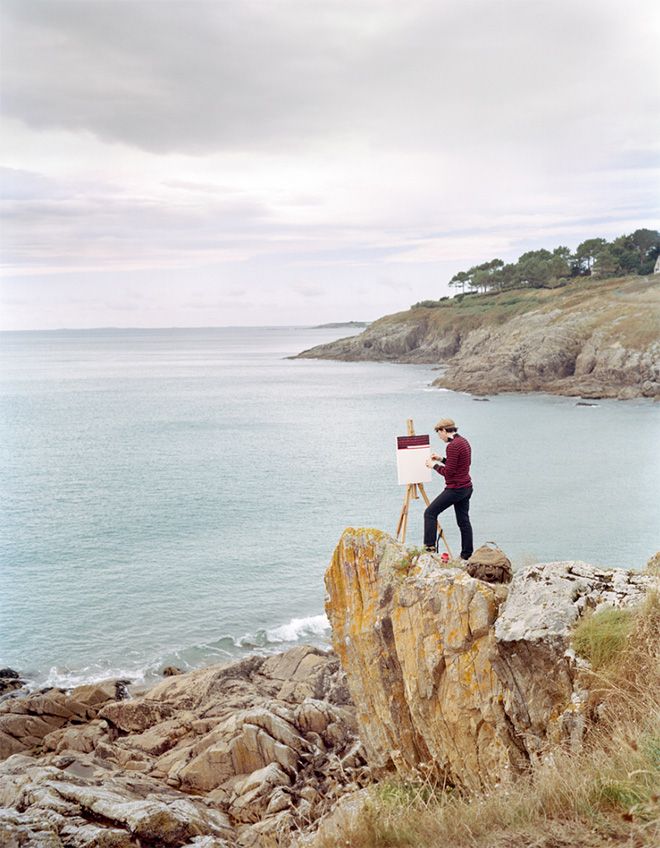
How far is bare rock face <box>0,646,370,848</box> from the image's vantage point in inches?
315

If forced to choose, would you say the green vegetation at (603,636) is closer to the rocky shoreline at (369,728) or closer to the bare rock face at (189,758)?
the rocky shoreline at (369,728)

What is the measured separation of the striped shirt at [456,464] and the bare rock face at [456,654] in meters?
2.05

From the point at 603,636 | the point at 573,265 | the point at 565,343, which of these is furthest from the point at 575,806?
the point at 573,265

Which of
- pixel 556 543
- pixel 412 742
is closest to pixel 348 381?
pixel 556 543

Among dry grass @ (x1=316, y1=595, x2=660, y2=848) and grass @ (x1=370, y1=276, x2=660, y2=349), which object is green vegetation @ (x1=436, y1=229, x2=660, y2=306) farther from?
dry grass @ (x1=316, y1=595, x2=660, y2=848)

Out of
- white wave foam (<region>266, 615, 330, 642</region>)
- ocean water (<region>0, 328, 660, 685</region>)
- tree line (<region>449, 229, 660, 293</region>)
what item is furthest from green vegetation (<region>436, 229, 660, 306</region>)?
white wave foam (<region>266, 615, 330, 642</region>)

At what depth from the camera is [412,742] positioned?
28.9ft

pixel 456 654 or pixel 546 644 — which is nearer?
pixel 546 644

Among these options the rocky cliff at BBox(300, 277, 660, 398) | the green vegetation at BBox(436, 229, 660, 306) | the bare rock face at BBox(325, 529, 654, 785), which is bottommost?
the bare rock face at BBox(325, 529, 654, 785)

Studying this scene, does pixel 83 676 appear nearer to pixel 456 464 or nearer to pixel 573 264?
pixel 456 464

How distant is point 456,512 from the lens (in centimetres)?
1122

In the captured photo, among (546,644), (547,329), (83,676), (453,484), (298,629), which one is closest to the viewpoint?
(546,644)

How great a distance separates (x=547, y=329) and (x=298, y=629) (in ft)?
236

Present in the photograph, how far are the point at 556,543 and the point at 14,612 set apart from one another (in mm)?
19676
